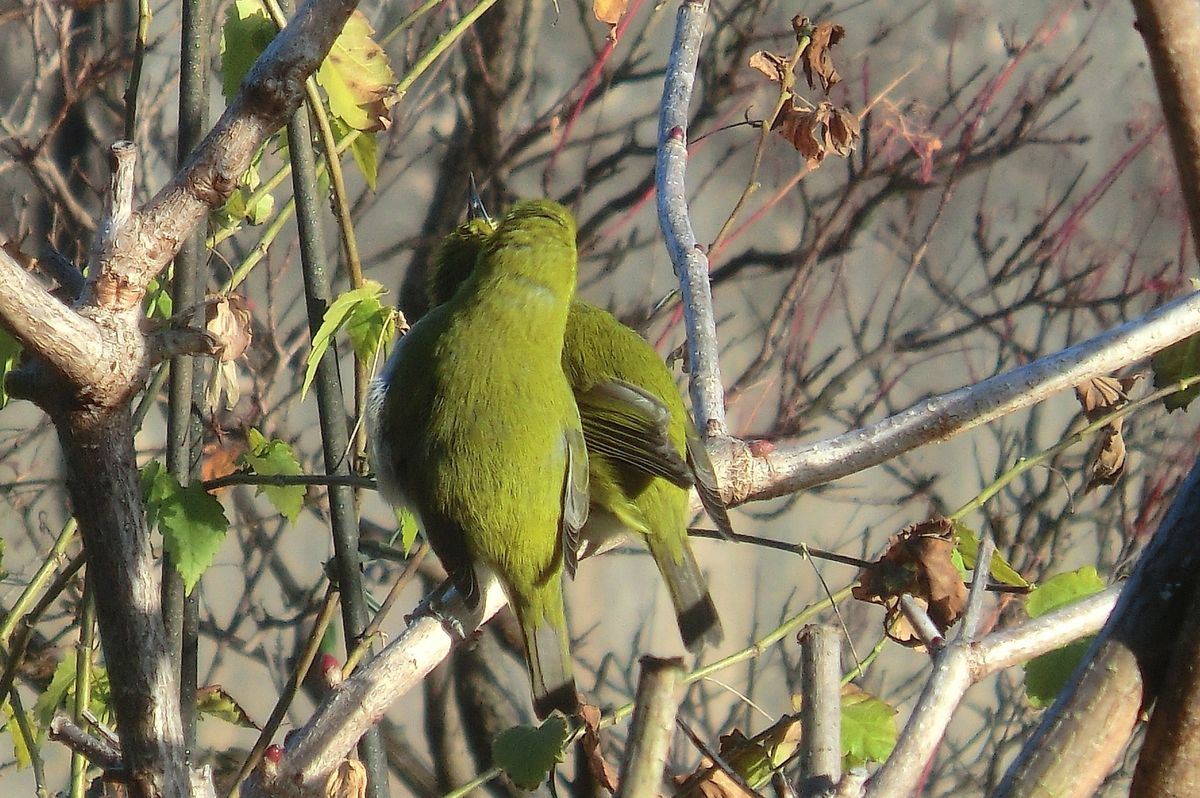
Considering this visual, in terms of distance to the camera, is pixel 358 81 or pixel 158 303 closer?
pixel 358 81

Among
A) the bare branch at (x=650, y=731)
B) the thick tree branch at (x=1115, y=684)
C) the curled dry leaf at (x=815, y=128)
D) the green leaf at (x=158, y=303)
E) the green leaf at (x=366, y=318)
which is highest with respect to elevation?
the curled dry leaf at (x=815, y=128)

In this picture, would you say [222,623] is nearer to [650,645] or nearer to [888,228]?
[650,645]

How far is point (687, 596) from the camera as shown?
1.42m

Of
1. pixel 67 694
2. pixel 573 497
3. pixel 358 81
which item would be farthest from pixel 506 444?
pixel 67 694

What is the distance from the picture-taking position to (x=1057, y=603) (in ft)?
4.07

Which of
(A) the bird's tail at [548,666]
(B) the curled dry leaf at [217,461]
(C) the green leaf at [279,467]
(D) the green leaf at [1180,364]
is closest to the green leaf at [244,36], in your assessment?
(C) the green leaf at [279,467]

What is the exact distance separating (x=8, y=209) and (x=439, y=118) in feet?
2.87

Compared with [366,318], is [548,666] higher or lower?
lower

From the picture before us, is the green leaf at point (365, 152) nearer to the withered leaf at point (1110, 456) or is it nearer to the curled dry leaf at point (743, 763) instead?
the curled dry leaf at point (743, 763)

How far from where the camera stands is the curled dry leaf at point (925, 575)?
114cm

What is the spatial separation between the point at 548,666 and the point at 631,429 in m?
0.31

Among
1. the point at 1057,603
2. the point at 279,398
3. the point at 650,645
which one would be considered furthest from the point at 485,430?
the point at 650,645

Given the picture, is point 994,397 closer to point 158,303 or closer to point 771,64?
point 771,64

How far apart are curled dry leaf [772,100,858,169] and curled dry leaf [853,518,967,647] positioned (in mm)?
633
